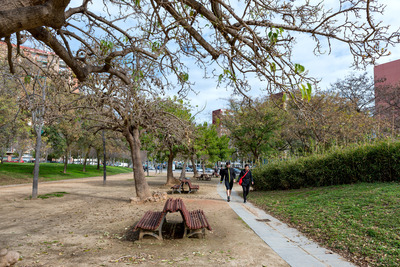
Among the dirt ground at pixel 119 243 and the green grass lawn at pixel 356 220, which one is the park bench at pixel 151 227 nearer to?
the dirt ground at pixel 119 243

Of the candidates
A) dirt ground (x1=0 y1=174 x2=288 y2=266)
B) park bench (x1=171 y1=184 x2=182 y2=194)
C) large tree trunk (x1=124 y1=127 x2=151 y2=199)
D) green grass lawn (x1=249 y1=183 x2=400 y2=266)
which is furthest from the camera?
park bench (x1=171 y1=184 x2=182 y2=194)

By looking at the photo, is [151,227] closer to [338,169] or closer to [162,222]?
[162,222]

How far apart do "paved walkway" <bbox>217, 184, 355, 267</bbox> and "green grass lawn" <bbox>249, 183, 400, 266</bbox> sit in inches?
11.2

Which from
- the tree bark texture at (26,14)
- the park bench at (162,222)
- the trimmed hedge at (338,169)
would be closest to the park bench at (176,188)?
the trimmed hedge at (338,169)

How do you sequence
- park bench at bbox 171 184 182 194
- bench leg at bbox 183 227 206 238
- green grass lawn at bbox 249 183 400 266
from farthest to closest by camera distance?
Result: park bench at bbox 171 184 182 194, bench leg at bbox 183 227 206 238, green grass lawn at bbox 249 183 400 266

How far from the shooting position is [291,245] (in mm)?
5562

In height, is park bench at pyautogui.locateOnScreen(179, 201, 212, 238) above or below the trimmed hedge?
below

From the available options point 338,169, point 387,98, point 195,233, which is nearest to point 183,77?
point 195,233

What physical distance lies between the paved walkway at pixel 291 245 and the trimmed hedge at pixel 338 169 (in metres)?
4.31

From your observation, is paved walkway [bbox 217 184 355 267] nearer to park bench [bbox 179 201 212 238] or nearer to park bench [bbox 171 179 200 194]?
park bench [bbox 179 201 212 238]

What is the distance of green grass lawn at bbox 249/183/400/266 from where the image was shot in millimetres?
4703

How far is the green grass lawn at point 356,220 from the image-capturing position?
4.70 meters

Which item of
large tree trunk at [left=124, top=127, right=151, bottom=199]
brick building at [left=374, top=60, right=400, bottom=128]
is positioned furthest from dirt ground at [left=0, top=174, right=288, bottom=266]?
brick building at [left=374, top=60, right=400, bottom=128]

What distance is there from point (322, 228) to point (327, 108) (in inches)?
525
